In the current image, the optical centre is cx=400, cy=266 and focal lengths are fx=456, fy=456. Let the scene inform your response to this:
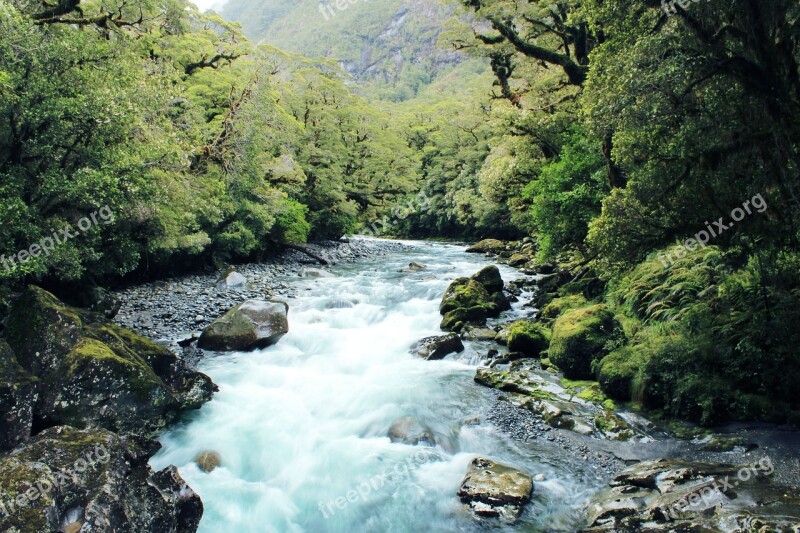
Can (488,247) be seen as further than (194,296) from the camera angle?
Yes

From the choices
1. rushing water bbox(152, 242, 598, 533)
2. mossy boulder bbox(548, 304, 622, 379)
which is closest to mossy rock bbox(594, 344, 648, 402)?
mossy boulder bbox(548, 304, 622, 379)

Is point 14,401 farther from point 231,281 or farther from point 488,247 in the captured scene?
point 488,247

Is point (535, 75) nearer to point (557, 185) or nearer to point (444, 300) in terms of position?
point (557, 185)

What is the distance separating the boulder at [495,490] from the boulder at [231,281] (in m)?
16.4

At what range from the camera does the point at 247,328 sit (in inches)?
562

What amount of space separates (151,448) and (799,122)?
11900 mm

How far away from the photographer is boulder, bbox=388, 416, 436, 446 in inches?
368

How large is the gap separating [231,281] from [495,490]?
17.4 metres

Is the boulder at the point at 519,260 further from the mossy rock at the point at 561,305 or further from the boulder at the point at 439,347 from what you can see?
the boulder at the point at 439,347

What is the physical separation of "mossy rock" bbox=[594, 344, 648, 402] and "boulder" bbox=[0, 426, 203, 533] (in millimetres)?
8429

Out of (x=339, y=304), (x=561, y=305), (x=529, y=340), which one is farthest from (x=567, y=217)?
(x=339, y=304)

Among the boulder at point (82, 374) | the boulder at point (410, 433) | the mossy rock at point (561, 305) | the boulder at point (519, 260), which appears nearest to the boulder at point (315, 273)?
the boulder at point (519, 260)

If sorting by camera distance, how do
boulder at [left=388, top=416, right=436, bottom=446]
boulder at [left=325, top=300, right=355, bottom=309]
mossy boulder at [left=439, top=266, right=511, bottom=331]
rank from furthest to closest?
boulder at [left=325, top=300, right=355, bottom=309] → mossy boulder at [left=439, top=266, right=511, bottom=331] → boulder at [left=388, top=416, right=436, bottom=446]

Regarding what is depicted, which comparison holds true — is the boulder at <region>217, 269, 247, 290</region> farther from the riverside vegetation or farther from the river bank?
the riverside vegetation
